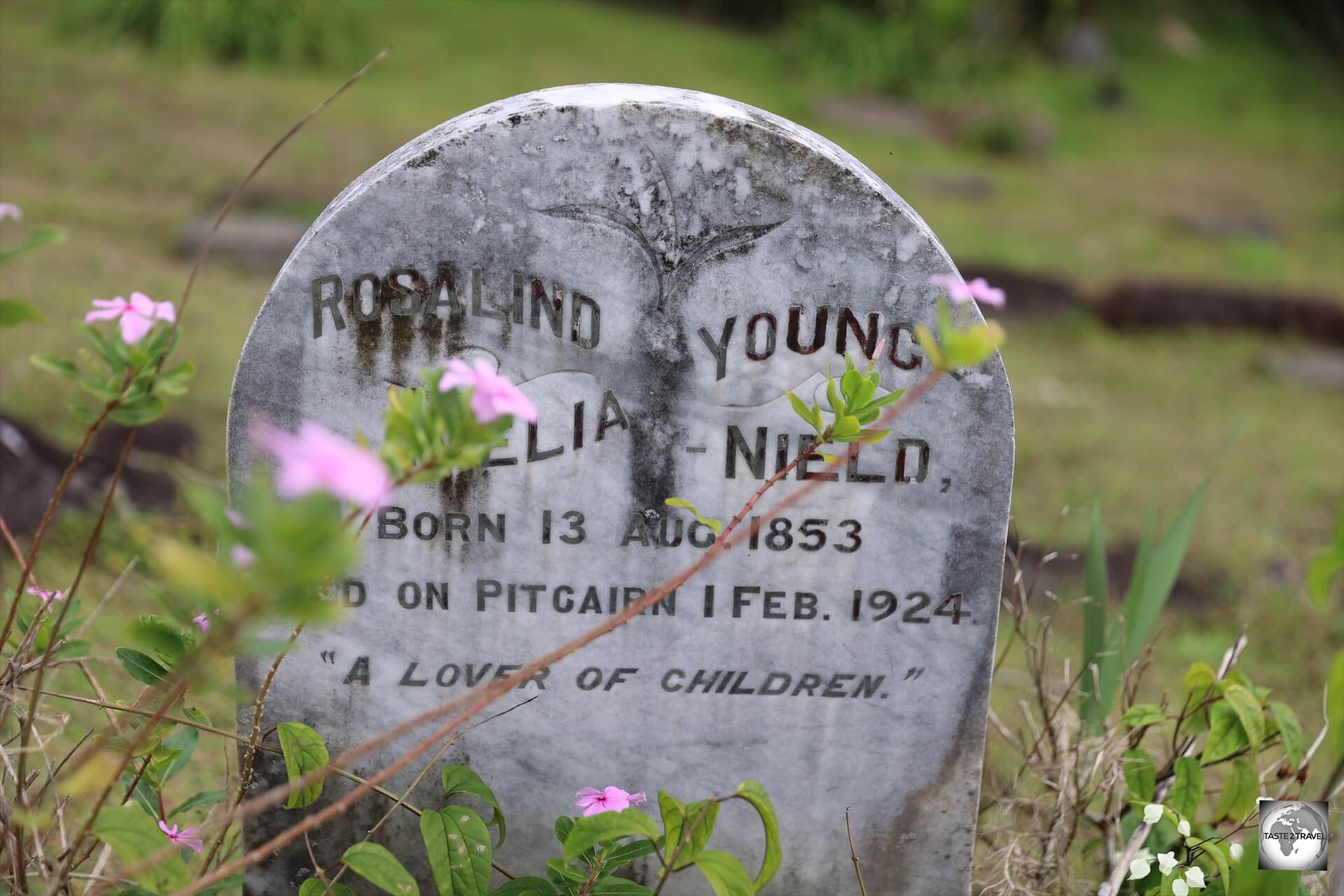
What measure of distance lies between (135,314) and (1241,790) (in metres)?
1.47

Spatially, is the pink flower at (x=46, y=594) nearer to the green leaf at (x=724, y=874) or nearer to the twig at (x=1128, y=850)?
the green leaf at (x=724, y=874)

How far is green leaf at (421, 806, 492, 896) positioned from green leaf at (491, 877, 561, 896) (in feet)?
0.14

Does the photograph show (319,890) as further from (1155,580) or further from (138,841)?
(1155,580)

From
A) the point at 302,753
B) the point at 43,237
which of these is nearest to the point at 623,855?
the point at 302,753

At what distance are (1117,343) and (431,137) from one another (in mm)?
4061

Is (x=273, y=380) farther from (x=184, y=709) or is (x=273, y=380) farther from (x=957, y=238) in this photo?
(x=957, y=238)

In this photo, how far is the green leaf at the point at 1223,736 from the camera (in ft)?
5.29

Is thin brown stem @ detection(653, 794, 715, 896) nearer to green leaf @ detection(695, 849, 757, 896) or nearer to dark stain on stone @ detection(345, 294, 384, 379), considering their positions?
green leaf @ detection(695, 849, 757, 896)

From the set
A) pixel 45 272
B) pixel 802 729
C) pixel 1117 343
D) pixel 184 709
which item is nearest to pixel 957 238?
pixel 1117 343

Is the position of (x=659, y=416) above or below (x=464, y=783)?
above

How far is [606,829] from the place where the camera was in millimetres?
1296

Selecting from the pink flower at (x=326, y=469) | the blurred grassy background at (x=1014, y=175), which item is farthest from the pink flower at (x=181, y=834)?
the pink flower at (x=326, y=469)

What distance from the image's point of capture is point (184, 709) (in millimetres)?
1403

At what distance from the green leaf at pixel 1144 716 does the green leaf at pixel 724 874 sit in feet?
2.20
